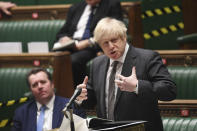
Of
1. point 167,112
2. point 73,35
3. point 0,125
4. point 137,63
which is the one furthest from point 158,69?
point 73,35

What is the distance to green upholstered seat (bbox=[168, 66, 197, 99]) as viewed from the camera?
2520mm

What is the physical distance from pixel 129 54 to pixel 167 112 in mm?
584

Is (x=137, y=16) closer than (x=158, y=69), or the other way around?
(x=158, y=69)

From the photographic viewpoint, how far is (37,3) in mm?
4047

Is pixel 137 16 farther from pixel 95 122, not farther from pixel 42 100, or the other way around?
pixel 95 122

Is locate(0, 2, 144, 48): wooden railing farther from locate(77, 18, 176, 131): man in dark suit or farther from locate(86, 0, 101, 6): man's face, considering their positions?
locate(77, 18, 176, 131): man in dark suit

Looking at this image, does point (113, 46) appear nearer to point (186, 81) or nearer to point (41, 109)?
point (41, 109)

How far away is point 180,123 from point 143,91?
622 mm

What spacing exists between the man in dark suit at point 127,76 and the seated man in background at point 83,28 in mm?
1130

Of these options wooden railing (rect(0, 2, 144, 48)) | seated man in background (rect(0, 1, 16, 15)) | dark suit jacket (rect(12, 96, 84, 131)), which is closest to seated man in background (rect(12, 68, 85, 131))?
dark suit jacket (rect(12, 96, 84, 131))

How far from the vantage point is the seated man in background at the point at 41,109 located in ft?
7.39

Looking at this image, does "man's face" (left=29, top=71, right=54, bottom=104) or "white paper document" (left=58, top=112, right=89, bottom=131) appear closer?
"white paper document" (left=58, top=112, right=89, bottom=131)

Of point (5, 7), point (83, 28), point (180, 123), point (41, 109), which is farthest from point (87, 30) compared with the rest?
point (180, 123)

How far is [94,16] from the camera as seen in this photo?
305 centimetres
